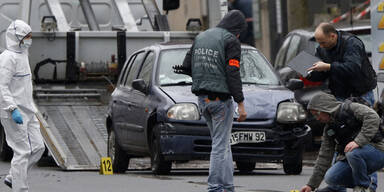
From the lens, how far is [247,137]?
1335 cm

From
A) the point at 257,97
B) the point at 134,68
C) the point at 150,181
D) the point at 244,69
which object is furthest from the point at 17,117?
the point at 134,68

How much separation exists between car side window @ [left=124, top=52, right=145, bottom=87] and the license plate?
233cm

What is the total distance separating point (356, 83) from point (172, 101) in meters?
3.51

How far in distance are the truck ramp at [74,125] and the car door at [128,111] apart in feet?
2.60

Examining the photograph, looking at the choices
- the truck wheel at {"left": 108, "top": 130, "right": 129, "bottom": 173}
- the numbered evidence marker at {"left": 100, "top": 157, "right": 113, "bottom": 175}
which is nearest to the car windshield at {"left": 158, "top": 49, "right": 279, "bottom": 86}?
the numbered evidence marker at {"left": 100, "top": 157, "right": 113, "bottom": 175}

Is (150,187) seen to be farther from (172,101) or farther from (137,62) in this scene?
(137,62)

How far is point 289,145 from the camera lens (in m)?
13.6

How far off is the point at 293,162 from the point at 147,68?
229 cm

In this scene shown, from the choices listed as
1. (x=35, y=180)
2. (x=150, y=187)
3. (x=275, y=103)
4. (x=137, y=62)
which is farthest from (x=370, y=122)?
(x=137, y=62)

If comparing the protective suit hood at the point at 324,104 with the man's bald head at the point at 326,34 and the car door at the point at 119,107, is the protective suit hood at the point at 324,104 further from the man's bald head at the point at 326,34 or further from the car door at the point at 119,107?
the car door at the point at 119,107

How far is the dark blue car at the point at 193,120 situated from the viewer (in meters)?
13.4

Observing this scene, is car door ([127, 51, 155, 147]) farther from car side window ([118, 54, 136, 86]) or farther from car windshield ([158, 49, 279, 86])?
car side window ([118, 54, 136, 86])

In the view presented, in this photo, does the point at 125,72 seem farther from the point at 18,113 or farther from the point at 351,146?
the point at 351,146

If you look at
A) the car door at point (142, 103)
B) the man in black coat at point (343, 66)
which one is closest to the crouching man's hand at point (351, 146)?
the man in black coat at point (343, 66)
